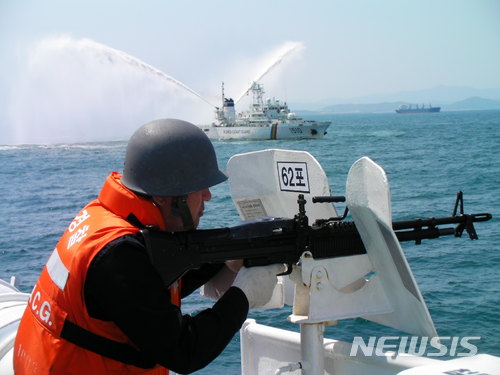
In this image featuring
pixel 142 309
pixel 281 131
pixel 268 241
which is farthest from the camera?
pixel 281 131

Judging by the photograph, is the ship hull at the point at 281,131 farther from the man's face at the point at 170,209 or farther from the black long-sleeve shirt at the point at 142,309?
the black long-sleeve shirt at the point at 142,309

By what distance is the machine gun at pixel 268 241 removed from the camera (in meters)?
2.16

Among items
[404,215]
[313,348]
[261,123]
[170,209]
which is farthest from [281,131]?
[170,209]

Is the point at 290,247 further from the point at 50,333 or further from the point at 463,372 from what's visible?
the point at 50,333

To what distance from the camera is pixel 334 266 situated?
2.63 metres

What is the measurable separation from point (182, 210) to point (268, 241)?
39 centimetres

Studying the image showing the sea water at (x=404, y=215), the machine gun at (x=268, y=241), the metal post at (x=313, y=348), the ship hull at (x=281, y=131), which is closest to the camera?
the machine gun at (x=268, y=241)

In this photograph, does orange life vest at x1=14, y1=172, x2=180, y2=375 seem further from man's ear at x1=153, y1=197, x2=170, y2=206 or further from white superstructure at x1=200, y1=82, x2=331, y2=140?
white superstructure at x1=200, y1=82, x2=331, y2=140

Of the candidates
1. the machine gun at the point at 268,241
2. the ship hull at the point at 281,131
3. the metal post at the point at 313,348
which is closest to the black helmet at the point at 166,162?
the machine gun at the point at 268,241

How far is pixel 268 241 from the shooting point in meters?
2.46

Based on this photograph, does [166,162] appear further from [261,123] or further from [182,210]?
[261,123]

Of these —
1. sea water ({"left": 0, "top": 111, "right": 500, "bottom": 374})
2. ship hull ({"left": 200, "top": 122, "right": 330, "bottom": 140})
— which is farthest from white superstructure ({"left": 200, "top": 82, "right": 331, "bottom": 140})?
sea water ({"left": 0, "top": 111, "right": 500, "bottom": 374})

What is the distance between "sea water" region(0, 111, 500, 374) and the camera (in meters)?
7.89

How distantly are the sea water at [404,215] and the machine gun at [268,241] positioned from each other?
2.37m
